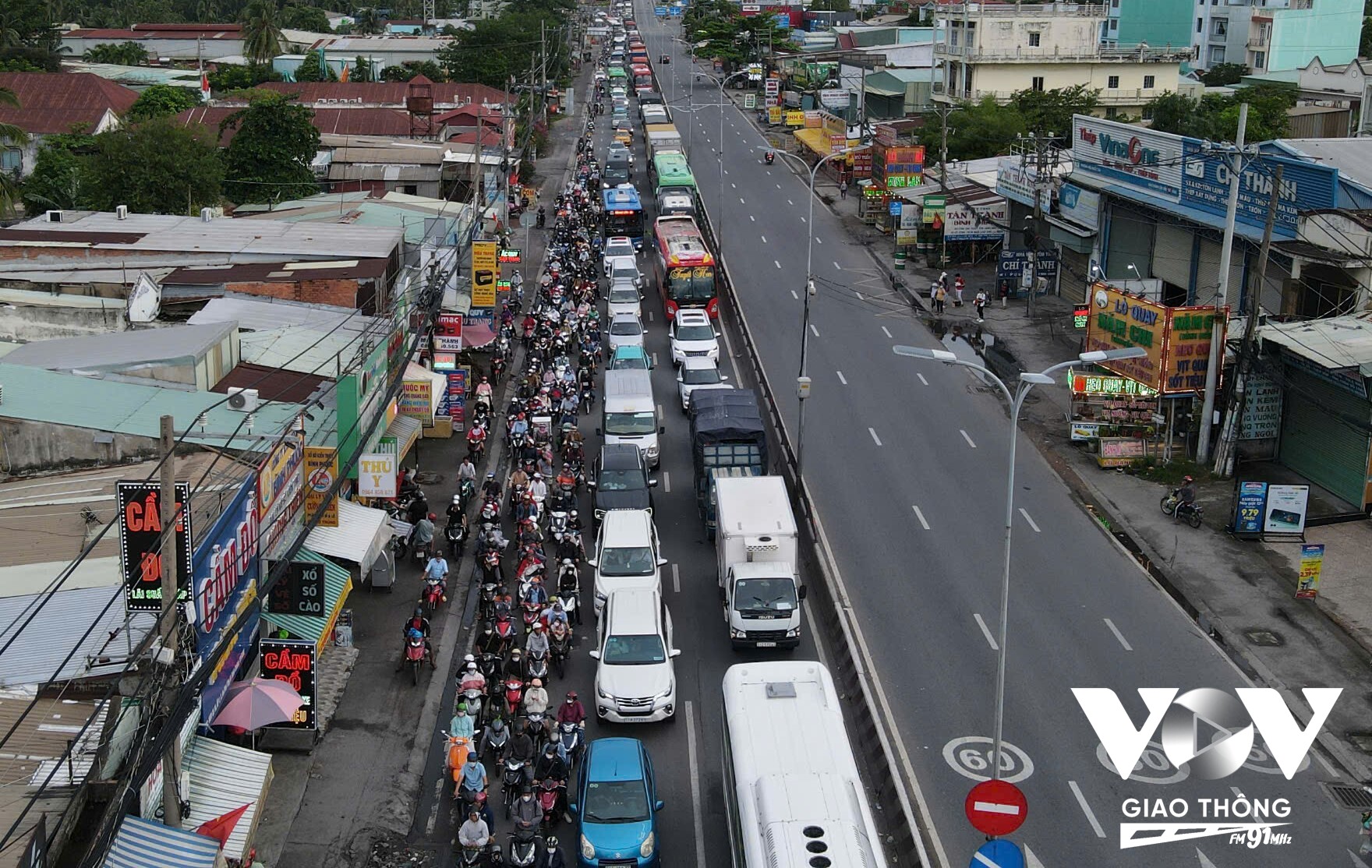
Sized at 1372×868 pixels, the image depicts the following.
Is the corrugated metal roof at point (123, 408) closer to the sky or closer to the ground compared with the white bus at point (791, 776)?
closer to the sky

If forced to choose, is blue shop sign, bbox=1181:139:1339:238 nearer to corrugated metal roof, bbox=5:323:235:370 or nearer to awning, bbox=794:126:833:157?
corrugated metal roof, bbox=5:323:235:370

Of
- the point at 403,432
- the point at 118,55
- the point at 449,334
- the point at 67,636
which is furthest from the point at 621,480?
the point at 118,55

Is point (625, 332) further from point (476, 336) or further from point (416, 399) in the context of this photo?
point (416, 399)

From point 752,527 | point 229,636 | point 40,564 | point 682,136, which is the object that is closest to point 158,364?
point 40,564

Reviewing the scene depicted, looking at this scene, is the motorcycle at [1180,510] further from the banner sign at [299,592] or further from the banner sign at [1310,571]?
the banner sign at [299,592]

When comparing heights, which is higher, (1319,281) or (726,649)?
(1319,281)

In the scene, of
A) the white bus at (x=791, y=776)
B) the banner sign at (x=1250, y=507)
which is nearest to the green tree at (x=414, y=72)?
the banner sign at (x=1250, y=507)

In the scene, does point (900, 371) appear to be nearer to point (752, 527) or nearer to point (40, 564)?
point (752, 527)
